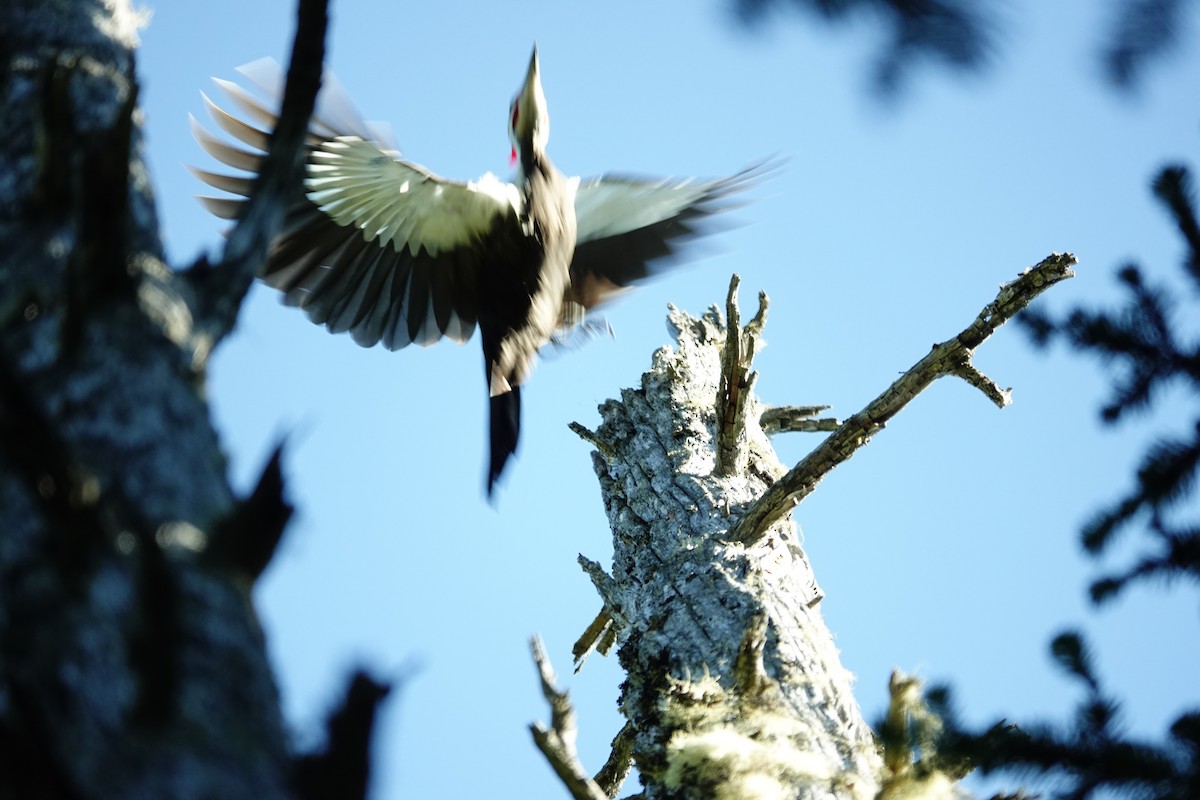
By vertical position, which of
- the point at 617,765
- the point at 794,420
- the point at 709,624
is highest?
the point at 794,420

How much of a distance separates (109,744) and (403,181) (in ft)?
11.6

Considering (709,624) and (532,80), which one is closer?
(709,624)

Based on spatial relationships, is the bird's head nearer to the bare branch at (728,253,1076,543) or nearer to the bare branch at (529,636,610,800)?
the bare branch at (728,253,1076,543)

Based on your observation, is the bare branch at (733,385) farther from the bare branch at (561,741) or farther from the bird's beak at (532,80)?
the bird's beak at (532,80)

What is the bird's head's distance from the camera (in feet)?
14.3

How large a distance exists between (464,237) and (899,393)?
2171mm

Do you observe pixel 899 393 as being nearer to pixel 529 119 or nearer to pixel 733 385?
pixel 733 385

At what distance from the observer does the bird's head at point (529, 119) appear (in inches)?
172

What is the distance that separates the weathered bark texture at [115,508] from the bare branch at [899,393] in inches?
66.2

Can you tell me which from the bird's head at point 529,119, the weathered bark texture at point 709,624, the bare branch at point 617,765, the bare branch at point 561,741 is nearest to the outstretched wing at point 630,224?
the bird's head at point 529,119

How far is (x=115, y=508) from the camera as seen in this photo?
1.13 metres

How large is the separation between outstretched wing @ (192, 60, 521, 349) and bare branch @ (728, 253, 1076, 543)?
1.86 m

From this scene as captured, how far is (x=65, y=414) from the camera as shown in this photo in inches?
48.3

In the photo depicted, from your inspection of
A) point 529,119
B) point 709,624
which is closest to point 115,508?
point 709,624
